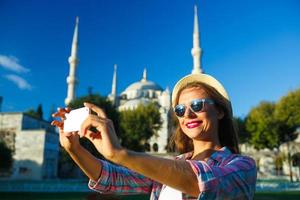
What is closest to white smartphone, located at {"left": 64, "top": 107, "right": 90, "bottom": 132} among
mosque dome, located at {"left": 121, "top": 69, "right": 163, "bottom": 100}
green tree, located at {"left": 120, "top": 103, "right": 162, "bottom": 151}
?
green tree, located at {"left": 120, "top": 103, "right": 162, "bottom": 151}

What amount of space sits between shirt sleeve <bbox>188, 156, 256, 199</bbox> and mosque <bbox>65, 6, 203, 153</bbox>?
101ft

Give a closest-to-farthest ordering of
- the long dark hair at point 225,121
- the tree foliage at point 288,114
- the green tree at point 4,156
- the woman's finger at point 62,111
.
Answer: the woman's finger at point 62,111, the long dark hair at point 225,121, the green tree at point 4,156, the tree foliage at point 288,114

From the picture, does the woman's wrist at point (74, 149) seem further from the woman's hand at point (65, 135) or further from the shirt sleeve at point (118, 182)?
Result: the shirt sleeve at point (118, 182)

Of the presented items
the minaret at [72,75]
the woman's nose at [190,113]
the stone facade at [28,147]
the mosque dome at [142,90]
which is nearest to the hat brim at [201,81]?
the woman's nose at [190,113]

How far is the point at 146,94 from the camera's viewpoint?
72688 millimetres

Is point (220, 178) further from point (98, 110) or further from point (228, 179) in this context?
point (98, 110)

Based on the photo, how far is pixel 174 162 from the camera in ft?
4.46

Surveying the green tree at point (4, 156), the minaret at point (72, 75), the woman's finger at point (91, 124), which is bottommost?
the green tree at point (4, 156)

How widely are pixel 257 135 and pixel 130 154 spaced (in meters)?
39.3

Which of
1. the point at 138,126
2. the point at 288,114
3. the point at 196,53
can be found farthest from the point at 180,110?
the point at 196,53

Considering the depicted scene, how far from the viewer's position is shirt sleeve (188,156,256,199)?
138cm

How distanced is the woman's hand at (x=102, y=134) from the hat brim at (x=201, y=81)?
2.74 feet

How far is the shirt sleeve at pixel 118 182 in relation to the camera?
2.10 meters

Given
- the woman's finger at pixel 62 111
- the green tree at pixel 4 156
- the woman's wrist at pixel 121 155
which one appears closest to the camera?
the woman's wrist at pixel 121 155
